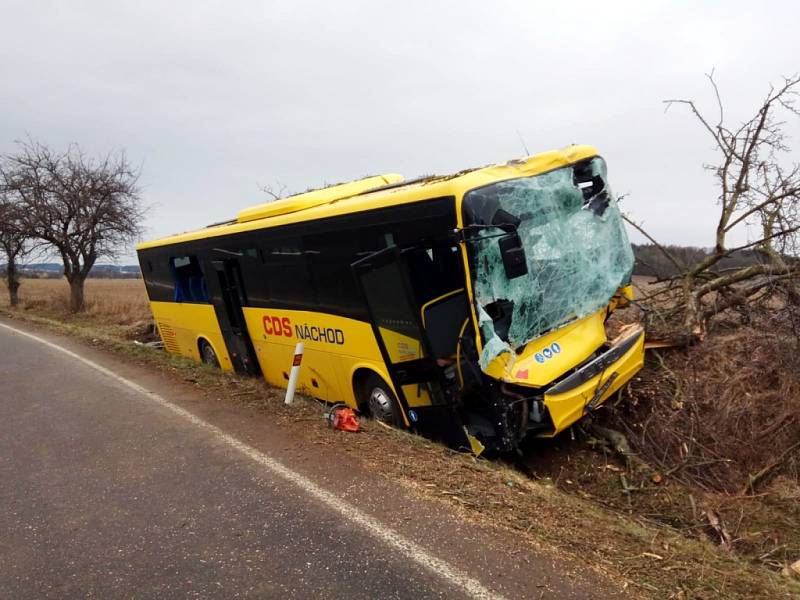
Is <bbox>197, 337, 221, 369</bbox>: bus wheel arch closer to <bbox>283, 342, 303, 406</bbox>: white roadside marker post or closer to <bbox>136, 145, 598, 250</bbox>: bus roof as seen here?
<bbox>136, 145, 598, 250</bbox>: bus roof

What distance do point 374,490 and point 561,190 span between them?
3.73m

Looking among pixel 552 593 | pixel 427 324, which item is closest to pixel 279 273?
pixel 427 324

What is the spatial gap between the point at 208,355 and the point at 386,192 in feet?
19.5

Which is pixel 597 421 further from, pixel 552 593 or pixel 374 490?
pixel 552 593

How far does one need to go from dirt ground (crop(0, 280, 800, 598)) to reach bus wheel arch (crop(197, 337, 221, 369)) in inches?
102

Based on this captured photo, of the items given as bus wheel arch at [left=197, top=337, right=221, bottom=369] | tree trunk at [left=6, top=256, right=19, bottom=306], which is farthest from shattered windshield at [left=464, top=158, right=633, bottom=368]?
tree trunk at [left=6, top=256, right=19, bottom=306]

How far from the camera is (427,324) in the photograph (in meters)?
5.49

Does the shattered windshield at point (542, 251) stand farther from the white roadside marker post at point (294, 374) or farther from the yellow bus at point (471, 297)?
the white roadside marker post at point (294, 374)

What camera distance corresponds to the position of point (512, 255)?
17.7ft

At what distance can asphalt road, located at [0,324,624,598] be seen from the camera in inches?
129

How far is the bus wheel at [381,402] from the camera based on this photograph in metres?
6.41

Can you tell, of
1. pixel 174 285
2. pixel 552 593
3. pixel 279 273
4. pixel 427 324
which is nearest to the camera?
pixel 552 593

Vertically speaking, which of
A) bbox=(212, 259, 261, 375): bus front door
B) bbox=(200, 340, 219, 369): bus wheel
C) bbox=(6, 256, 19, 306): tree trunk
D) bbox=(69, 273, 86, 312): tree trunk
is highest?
bbox=(6, 256, 19, 306): tree trunk

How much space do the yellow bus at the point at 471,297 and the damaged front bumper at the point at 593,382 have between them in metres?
0.02
